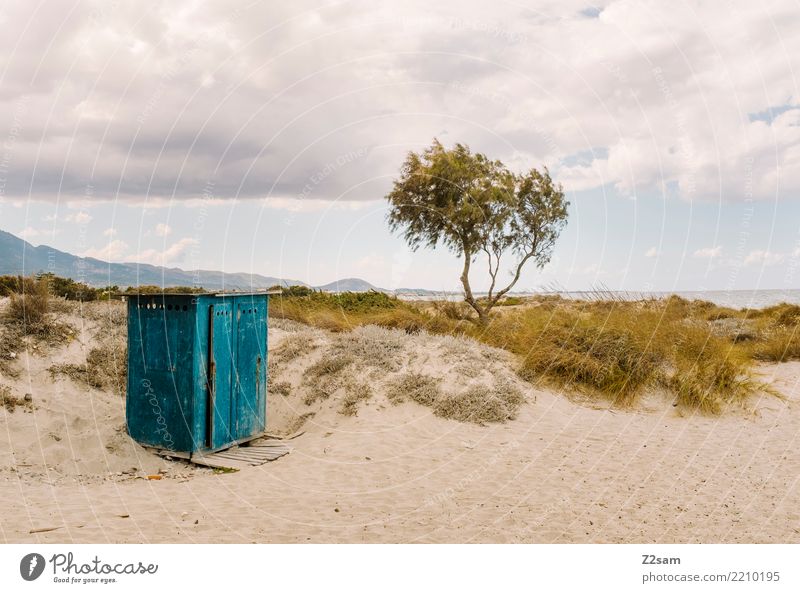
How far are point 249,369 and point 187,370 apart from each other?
1003 millimetres

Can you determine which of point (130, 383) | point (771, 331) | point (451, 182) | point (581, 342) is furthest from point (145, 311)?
point (771, 331)

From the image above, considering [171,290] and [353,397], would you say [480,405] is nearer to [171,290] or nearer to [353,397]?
[353,397]

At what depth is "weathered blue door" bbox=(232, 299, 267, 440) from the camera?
786 centimetres

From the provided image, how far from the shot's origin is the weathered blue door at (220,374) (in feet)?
24.2

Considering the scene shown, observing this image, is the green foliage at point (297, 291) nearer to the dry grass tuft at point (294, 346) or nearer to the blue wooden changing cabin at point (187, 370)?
the dry grass tuft at point (294, 346)

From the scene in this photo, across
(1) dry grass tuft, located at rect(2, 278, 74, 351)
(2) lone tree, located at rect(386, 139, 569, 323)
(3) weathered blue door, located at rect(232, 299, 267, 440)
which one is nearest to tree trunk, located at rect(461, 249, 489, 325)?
(2) lone tree, located at rect(386, 139, 569, 323)

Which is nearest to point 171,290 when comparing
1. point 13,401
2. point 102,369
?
point 102,369

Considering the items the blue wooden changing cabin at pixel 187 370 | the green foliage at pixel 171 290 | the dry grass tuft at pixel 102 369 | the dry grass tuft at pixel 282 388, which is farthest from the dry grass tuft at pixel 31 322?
the dry grass tuft at pixel 282 388

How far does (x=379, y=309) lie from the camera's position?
16703 mm

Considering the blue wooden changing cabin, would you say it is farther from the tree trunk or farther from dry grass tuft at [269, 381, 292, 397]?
the tree trunk

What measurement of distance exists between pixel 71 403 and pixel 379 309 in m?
9.16

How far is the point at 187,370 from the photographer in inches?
283
